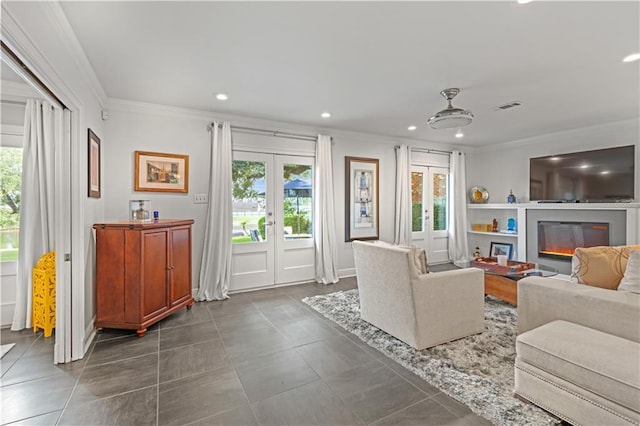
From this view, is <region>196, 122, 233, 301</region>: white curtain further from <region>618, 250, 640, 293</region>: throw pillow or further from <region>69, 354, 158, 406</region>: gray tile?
<region>618, 250, 640, 293</region>: throw pillow

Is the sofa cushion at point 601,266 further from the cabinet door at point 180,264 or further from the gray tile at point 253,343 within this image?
the cabinet door at point 180,264

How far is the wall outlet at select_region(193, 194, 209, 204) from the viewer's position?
4.19m

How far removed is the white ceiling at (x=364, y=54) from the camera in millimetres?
2059

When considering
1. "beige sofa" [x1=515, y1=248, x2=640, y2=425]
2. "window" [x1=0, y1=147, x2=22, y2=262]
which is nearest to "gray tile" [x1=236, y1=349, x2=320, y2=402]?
"beige sofa" [x1=515, y1=248, x2=640, y2=425]

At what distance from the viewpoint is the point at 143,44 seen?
246 centimetres

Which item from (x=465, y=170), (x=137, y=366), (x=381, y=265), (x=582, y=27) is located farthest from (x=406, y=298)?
(x=465, y=170)

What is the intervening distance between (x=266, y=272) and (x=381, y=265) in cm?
237

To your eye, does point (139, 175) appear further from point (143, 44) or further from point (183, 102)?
point (143, 44)

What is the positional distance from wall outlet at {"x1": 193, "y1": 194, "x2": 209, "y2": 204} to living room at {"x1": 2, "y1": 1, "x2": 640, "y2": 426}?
4 cm

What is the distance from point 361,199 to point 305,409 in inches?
157

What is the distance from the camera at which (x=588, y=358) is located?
1.59 meters

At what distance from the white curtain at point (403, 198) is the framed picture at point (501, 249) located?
2.00 metres

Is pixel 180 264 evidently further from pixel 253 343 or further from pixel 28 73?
pixel 28 73

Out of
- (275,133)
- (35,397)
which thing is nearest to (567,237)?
(275,133)
